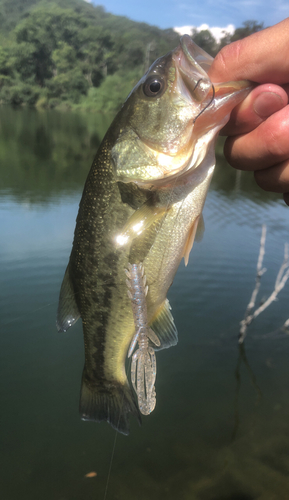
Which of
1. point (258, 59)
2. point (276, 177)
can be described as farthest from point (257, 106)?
point (276, 177)

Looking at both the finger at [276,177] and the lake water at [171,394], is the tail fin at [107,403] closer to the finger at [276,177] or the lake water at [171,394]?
the lake water at [171,394]

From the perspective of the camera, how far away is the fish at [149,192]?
5.33ft

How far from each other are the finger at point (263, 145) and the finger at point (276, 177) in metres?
0.03

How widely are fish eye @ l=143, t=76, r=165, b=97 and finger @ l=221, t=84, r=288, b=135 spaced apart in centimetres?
37

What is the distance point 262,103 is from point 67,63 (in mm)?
67876

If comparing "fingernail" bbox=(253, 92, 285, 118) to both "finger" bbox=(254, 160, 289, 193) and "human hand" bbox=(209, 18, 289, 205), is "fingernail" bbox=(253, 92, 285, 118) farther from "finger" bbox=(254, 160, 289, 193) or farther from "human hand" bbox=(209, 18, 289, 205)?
"finger" bbox=(254, 160, 289, 193)

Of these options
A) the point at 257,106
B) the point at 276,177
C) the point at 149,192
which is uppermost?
the point at 257,106

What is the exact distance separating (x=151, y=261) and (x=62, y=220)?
8568 mm

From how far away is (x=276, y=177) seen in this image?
6.05ft

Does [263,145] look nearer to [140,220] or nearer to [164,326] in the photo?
[140,220]

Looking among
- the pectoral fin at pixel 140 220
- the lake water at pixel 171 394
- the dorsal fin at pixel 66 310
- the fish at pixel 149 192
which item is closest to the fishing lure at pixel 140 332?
the fish at pixel 149 192

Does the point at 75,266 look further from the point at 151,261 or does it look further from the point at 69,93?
the point at 69,93

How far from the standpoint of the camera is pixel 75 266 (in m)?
1.90

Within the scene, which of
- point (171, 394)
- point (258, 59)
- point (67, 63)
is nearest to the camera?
point (258, 59)
